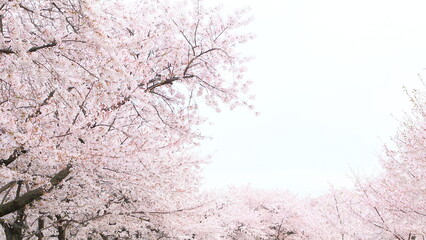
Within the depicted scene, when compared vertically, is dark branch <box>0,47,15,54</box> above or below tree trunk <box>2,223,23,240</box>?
above

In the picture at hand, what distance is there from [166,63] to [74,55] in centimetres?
183

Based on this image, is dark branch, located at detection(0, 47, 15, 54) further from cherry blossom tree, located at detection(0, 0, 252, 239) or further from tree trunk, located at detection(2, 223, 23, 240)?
tree trunk, located at detection(2, 223, 23, 240)

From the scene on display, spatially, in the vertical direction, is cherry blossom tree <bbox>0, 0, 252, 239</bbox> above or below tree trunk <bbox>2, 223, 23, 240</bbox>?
above

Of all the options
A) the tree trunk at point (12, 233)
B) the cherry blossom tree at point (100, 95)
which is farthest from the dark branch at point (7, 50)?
the tree trunk at point (12, 233)

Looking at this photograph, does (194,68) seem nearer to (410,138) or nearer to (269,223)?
(410,138)

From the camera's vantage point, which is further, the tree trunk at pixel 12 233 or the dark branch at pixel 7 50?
the tree trunk at pixel 12 233

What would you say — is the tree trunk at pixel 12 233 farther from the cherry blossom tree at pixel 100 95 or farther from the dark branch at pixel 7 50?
the dark branch at pixel 7 50

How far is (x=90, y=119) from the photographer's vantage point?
196 inches

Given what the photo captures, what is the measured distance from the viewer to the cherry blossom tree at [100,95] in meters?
4.15

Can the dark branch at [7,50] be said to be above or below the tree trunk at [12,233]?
above

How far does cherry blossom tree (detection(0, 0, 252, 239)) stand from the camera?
4.15m

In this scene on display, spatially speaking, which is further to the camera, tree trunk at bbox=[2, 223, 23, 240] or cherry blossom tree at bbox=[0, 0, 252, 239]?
tree trunk at bbox=[2, 223, 23, 240]

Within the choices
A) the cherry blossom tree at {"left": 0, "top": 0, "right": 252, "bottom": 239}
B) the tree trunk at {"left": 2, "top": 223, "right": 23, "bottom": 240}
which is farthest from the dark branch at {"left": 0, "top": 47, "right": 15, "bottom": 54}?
the tree trunk at {"left": 2, "top": 223, "right": 23, "bottom": 240}

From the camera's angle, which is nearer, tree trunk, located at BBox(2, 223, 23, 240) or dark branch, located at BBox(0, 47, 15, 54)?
dark branch, located at BBox(0, 47, 15, 54)
